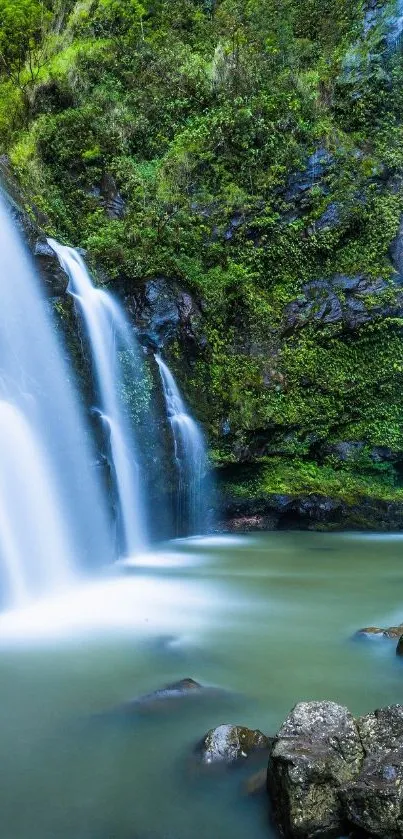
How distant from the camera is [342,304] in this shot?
13672 millimetres

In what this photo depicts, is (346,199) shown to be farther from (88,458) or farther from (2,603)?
(2,603)

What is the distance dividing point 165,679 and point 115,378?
7343 millimetres

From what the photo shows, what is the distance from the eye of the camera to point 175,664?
4.89 metres

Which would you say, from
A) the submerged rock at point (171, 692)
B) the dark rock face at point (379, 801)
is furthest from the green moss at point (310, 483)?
the dark rock face at point (379, 801)

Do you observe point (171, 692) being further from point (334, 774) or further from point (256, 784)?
point (334, 774)

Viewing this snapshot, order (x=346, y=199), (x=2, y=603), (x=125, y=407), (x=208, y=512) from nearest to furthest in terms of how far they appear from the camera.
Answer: (x=2, y=603)
(x=125, y=407)
(x=208, y=512)
(x=346, y=199)

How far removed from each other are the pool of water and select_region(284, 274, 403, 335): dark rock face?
6.65m

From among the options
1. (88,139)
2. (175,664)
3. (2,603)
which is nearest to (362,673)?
(175,664)

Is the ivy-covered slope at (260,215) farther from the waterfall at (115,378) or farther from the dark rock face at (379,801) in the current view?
the dark rock face at (379,801)

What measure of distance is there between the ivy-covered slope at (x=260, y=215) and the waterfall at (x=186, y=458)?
0.39 metres

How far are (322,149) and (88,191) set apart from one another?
5.89 m

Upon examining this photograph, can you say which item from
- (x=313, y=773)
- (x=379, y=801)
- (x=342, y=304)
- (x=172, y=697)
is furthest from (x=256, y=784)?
(x=342, y=304)

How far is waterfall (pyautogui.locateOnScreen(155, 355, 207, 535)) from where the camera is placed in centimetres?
1195

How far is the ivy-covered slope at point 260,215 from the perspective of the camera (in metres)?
13.0
